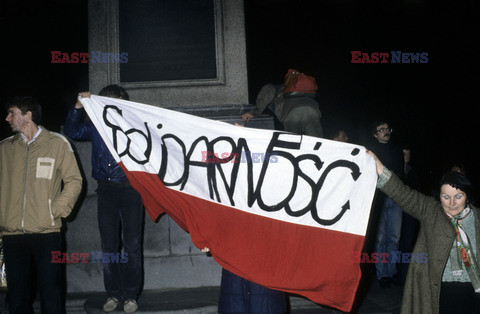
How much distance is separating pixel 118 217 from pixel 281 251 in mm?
1728

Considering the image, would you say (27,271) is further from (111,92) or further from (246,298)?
(246,298)

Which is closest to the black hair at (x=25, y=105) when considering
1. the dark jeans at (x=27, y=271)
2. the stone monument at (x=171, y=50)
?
the dark jeans at (x=27, y=271)

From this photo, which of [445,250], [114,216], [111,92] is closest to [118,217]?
[114,216]

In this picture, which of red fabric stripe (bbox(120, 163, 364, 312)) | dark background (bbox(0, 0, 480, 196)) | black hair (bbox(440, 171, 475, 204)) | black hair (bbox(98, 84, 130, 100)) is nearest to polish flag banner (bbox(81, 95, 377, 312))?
red fabric stripe (bbox(120, 163, 364, 312))

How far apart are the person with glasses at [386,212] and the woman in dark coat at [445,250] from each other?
2166mm

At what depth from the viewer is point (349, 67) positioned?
546 inches

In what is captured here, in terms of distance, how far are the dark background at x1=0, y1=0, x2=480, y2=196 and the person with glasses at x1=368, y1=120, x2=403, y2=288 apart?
5.51m

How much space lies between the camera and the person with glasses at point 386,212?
5359 millimetres

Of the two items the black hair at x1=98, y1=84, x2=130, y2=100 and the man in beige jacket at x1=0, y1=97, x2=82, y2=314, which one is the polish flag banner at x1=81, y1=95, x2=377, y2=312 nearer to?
the black hair at x1=98, y1=84, x2=130, y2=100

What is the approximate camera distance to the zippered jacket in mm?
3639

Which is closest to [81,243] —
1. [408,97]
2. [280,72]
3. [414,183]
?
[414,183]

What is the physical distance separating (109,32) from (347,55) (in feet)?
31.4

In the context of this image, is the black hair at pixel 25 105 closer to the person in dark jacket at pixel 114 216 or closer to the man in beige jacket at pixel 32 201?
the man in beige jacket at pixel 32 201

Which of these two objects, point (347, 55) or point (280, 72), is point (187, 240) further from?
point (347, 55)
